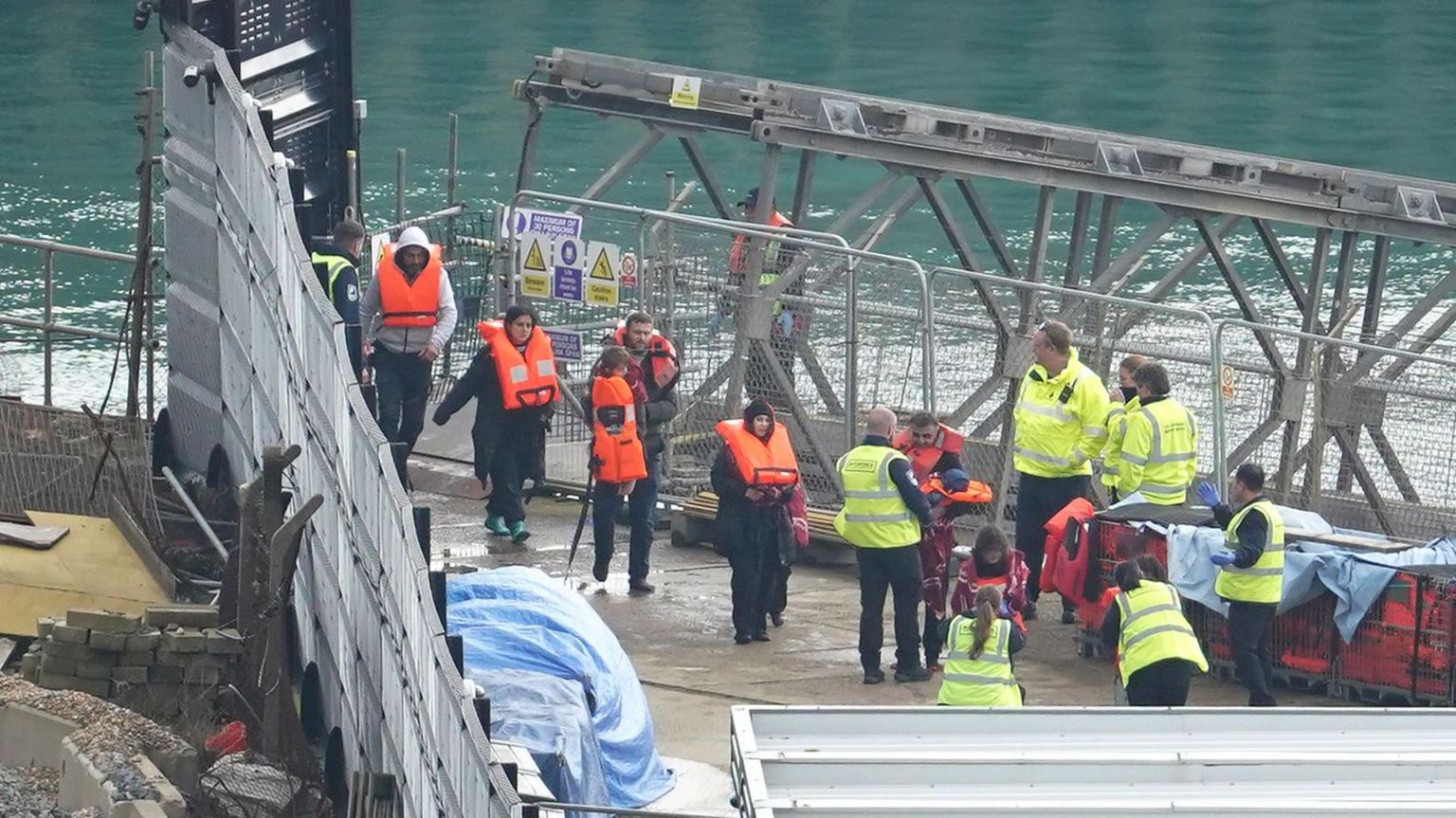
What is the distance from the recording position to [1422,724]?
8398 millimetres

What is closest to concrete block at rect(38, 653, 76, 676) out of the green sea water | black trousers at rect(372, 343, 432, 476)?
black trousers at rect(372, 343, 432, 476)

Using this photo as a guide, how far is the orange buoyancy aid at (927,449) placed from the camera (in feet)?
46.1

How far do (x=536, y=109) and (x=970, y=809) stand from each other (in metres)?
11.7

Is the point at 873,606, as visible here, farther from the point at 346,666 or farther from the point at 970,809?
the point at 970,809

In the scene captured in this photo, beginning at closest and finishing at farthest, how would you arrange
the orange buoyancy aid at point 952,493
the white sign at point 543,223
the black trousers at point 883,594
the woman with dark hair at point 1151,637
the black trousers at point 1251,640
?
1. the woman with dark hair at point 1151,637
2. the black trousers at point 1251,640
3. the black trousers at point 883,594
4. the orange buoyancy aid at point 952,493
5. the white sign at point 543,223

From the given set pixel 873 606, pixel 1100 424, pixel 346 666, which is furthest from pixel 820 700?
pixel 346 666

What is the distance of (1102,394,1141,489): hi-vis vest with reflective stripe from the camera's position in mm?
14211

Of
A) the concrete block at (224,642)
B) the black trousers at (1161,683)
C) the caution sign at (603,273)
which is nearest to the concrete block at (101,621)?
the concrete block at (224,642)

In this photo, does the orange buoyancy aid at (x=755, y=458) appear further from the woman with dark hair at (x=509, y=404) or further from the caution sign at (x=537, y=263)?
the caution sign at (x=537, y=263)

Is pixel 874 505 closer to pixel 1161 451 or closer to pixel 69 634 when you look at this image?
pixel 1161 451

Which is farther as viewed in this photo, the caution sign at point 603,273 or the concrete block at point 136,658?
the caution sign at point 603,273

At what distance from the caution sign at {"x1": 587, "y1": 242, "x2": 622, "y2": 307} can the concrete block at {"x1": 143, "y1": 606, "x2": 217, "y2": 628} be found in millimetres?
5393

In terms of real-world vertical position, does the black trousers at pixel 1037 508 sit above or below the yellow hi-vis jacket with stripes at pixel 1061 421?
below

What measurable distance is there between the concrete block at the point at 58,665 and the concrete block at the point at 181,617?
1.35 feet
